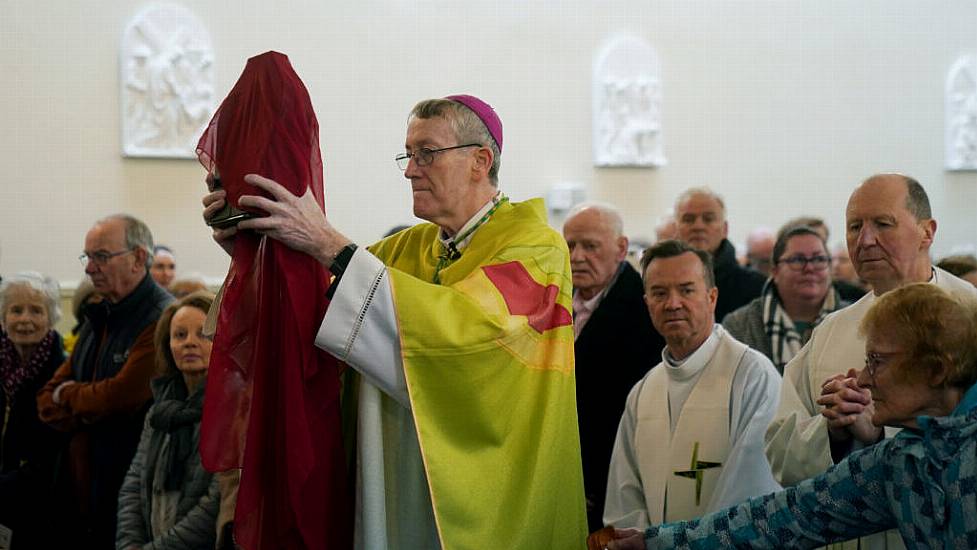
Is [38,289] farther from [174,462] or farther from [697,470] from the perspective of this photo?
[697,470]

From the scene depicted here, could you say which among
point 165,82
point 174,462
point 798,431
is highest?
point 165,82

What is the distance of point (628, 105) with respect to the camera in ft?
38.9

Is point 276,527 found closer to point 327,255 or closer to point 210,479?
point 327,255

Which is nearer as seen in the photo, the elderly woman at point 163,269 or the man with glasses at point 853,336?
the man with glasses at point 853,336

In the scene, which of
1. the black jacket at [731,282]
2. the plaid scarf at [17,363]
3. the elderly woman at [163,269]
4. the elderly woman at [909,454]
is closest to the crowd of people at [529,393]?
the elderly woman at [909,454]

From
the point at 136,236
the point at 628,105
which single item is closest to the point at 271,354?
the point at 136,236

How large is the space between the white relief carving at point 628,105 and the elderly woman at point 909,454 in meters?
9.06

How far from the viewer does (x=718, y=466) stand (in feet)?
12.8

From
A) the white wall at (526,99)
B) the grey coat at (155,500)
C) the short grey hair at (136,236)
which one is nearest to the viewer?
the grey coat at (155,500)

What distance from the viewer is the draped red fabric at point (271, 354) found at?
288 centimetres

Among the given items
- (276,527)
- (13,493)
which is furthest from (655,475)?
(13,493)

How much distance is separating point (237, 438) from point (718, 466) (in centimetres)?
169

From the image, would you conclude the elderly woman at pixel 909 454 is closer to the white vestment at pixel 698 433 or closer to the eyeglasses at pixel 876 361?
the eyeglasses at pixel 876 361

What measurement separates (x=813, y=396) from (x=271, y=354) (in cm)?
171
